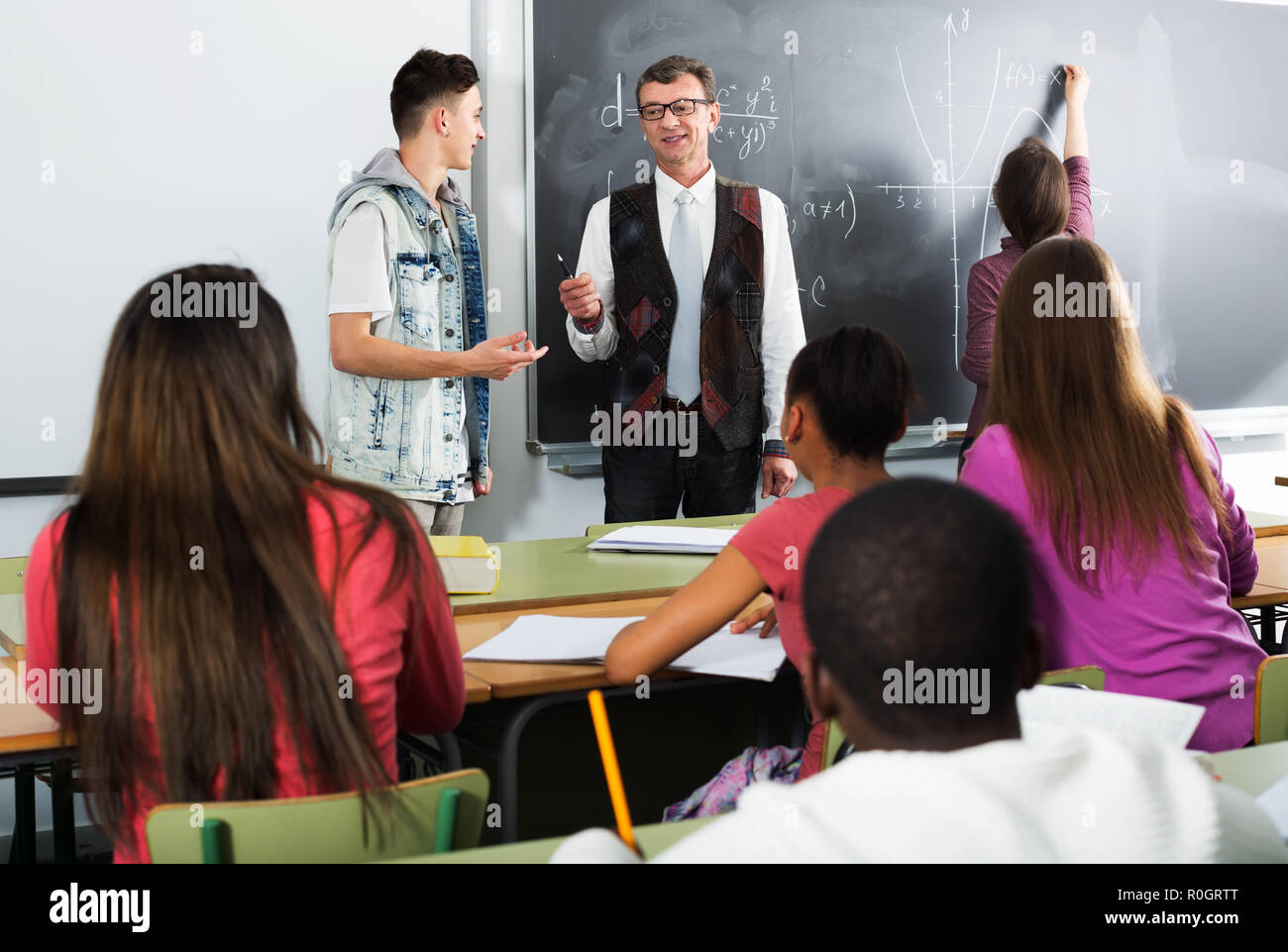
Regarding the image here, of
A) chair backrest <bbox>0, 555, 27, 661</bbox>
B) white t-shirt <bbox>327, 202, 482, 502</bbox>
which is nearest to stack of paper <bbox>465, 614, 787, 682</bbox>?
chair backrest <bbox>0, 555, 27, 661</bbox>

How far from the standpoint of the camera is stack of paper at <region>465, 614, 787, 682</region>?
6.37 feet

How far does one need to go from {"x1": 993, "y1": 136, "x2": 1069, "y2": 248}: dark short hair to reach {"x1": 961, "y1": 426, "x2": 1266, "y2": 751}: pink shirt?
187cm

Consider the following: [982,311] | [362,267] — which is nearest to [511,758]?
[362,267]

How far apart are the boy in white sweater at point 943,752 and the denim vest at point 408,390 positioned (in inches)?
93.4

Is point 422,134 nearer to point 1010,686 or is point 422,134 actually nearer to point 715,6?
point 715,6

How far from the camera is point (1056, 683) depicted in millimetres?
1651

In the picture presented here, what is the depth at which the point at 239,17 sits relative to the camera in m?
3.44

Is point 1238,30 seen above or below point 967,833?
above

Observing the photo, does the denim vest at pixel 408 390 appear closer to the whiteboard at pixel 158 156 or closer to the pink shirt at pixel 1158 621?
the whiteboard at pixel 158 156

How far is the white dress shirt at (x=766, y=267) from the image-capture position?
355cm

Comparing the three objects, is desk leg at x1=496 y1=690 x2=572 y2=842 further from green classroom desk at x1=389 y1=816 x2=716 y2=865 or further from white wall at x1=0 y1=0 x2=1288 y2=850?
white wall at x1=0 y1=0 x2=1288 y2=850

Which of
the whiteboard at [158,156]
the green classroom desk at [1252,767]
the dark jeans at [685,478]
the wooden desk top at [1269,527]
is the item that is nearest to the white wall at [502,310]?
the whiteboard at [158,156]

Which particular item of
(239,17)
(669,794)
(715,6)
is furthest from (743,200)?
(669,794)
